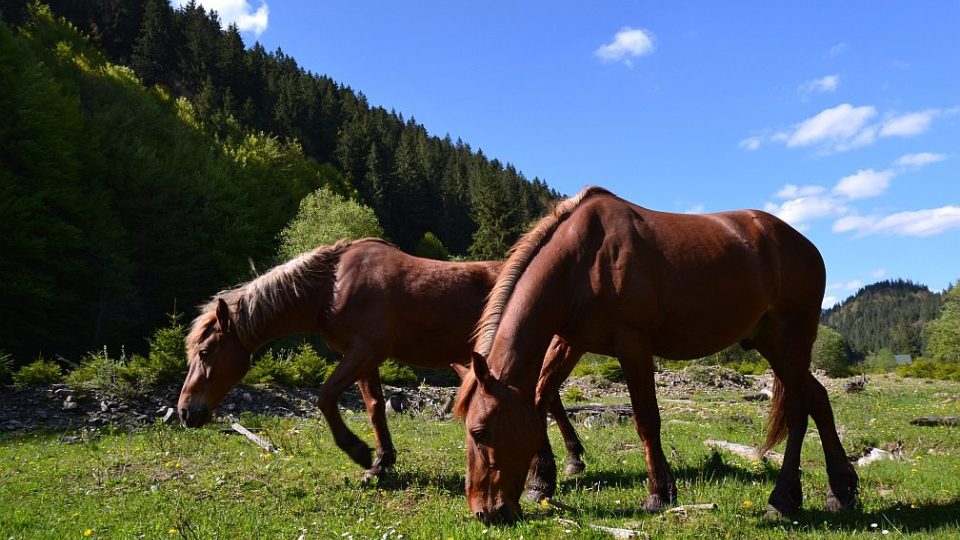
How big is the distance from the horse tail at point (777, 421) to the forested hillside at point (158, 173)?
9.90 feet

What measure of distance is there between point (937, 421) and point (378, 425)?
10190mm

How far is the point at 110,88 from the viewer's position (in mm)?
53125

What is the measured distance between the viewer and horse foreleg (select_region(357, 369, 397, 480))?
650 centimetres

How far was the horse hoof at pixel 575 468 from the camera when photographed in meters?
6.65

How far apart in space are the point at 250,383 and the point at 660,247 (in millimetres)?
14043

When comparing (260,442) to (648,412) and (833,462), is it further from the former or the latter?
(833,462)

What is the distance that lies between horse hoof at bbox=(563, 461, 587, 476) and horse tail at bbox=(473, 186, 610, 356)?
107 inches

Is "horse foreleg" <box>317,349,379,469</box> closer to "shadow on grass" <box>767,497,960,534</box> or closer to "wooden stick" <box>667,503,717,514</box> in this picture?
"wooden stick" <box>667,503,717,514</box>

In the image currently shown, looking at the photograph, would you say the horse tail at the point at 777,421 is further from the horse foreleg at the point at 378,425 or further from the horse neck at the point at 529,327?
the horse foreleg at the point at 378,425

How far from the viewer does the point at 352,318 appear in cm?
650

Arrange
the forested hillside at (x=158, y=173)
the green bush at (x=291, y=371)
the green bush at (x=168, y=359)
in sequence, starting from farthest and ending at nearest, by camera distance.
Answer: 1. the forested hillside at (x=158, y=173)
2. the green bush at (x=291, y=371)
3. the green bush at (x=168, y=359)

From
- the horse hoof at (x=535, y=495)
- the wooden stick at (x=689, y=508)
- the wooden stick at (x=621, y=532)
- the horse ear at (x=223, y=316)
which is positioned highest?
the horse ear at (x=223, y=316)

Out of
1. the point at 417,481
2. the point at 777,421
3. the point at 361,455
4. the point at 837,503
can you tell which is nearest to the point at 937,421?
the point at 777,421

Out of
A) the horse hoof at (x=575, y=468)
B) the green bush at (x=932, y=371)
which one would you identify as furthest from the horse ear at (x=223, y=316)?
the green bush at (x=932, y=371)
